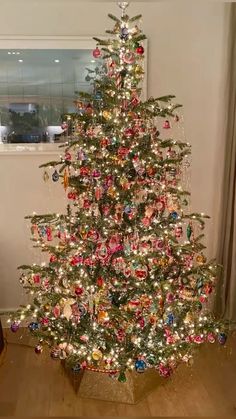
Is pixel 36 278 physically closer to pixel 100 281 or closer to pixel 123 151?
pixel 100 281

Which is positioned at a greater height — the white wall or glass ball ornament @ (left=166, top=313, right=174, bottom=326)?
the white wall

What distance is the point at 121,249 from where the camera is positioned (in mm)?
2125

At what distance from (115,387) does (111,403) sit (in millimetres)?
84

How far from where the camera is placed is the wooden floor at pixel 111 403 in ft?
7.04

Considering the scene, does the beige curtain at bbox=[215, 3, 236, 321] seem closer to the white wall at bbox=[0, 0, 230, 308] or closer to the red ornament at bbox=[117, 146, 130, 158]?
the white wall at bbox=[0, 0, 230, 308]

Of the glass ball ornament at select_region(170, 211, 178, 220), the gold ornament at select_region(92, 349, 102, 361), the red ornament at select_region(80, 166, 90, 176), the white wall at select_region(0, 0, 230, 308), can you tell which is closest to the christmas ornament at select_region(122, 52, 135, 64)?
the red ornament at select_region(80, 166, 90, 176)

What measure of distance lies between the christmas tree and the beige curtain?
0.86 meters

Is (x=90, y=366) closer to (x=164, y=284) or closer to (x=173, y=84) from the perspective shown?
(x=164, y=284)

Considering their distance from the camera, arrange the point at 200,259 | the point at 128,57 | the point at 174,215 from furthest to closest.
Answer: the point at 200,259, the point at 174,215, the point at 128,57

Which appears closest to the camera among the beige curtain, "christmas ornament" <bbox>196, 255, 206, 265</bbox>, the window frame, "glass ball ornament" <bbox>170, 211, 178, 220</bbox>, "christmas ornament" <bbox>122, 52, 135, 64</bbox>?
"christmas ornament" <bbox>122, 52, 135, 64</bbox>

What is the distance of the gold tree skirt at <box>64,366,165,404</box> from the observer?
2227 mm

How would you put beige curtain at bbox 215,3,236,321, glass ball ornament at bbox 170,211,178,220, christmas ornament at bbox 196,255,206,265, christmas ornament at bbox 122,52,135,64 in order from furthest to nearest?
beige curtain at bbox 215,3,236,321 < christmas ornament at bbox 196,255,206,265 < glass ball ornament at bbox 170,211,178,220 < christmas ornament at bbox 122,52,135,64

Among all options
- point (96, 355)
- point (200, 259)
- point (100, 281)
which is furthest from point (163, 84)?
point (96, 355)

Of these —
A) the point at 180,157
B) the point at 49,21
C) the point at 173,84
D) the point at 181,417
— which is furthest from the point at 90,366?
the point at 49,21
